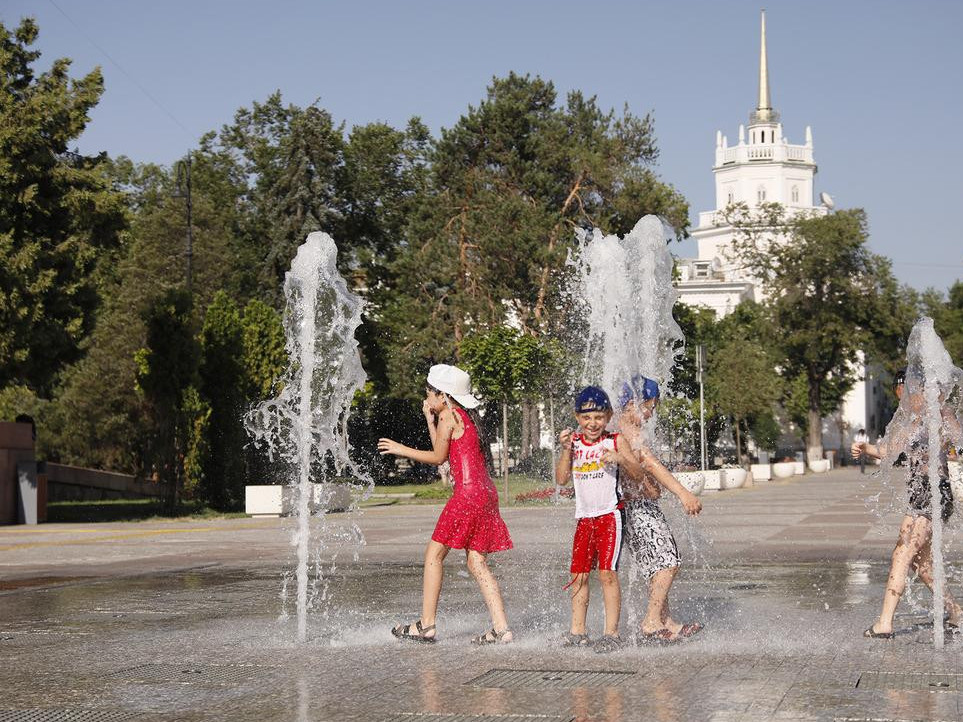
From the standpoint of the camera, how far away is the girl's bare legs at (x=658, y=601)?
8.32 metres

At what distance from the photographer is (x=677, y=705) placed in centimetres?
639

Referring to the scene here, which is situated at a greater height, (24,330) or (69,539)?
(24,330)

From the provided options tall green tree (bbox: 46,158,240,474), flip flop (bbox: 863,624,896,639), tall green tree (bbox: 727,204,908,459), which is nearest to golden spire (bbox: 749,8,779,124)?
tall green tree (bbox: 727,204,908,459)

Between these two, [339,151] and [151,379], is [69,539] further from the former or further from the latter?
[339,151]

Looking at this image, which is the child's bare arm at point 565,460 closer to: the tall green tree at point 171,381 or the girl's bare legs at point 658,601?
the girl's bare legs at point 658,601

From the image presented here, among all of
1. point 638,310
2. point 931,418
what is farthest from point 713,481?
point 931,418

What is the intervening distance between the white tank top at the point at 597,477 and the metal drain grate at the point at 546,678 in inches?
44.3

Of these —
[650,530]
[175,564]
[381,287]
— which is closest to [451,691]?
[650,530]

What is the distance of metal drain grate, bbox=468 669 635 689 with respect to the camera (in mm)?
7086

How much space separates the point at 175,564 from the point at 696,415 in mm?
35892

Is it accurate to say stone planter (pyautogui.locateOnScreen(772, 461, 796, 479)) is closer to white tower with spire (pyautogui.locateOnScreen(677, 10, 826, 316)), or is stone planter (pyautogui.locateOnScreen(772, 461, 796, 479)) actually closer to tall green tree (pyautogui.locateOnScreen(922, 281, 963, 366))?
tall green tree (pyautogui.locateOnScreen(922, 281, 963, 366))

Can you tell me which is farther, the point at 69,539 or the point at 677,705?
the point at 69,539

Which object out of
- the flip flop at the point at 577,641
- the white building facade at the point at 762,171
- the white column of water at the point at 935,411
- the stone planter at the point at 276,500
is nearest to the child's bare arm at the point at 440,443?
the flip flop at the point at 577,641

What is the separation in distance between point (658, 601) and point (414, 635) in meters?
1.56
